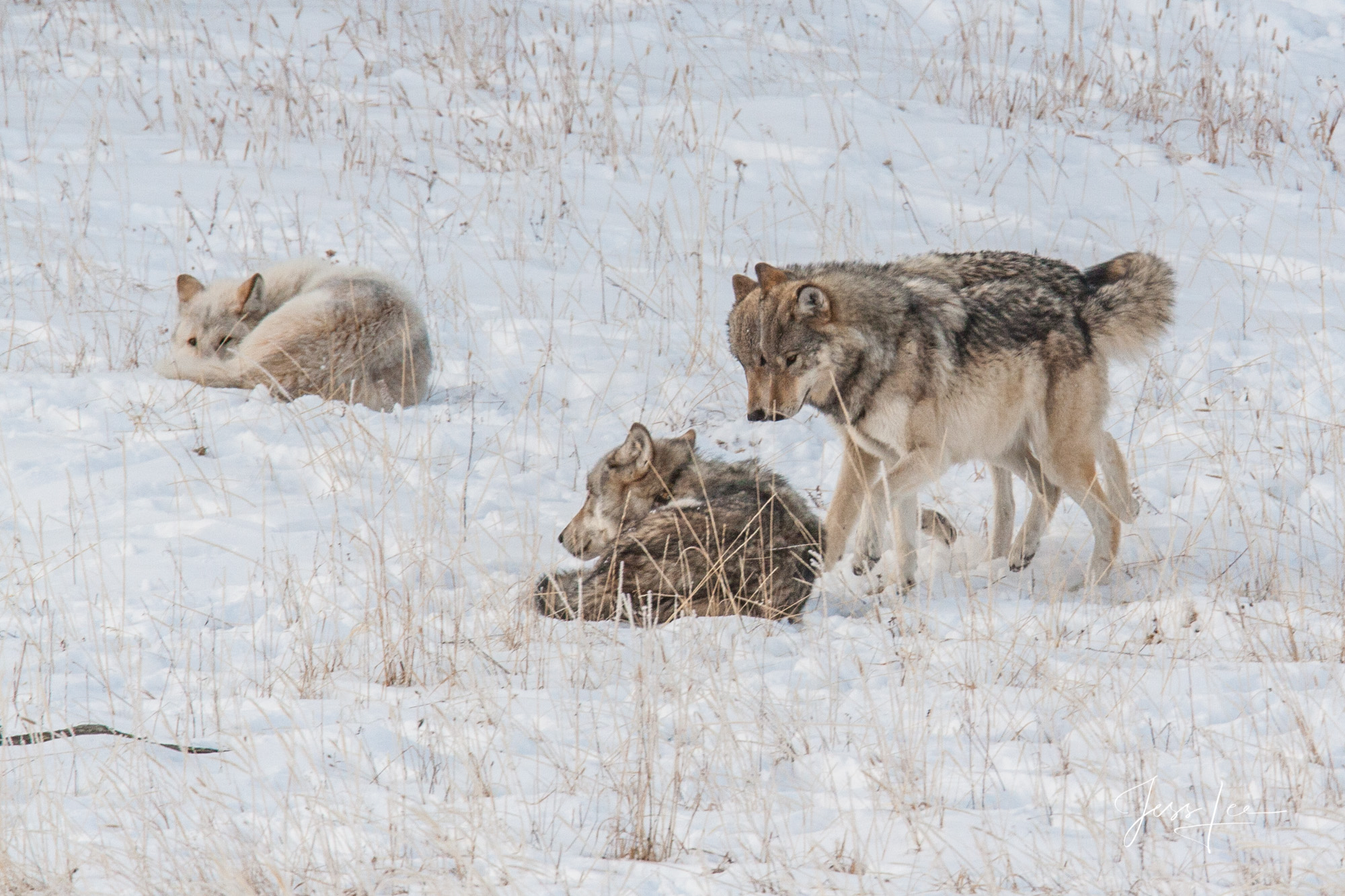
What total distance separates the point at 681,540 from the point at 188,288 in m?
4.87

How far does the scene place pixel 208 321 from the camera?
8.34m

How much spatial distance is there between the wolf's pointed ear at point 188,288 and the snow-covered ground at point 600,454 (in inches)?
16.1

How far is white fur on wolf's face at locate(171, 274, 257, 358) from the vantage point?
325 inches

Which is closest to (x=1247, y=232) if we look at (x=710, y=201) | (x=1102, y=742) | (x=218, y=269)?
(x=710, y=201)

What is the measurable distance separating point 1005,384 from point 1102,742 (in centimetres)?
266

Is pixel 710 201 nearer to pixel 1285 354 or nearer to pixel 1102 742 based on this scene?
pixel 1285 354

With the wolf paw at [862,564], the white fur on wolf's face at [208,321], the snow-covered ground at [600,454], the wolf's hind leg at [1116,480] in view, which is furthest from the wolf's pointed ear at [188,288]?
the wolf's hind leg at [1116,480]

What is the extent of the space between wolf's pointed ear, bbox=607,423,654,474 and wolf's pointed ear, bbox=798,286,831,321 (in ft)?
3.10

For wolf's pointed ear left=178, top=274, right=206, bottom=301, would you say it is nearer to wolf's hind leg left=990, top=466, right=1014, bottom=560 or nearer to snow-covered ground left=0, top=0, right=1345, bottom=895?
snow-covered ground left=0, top=0, right=1345, bottom=895

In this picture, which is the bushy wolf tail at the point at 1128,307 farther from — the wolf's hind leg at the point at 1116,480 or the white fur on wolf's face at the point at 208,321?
the white fur on wolf's face at the point at 208,321
